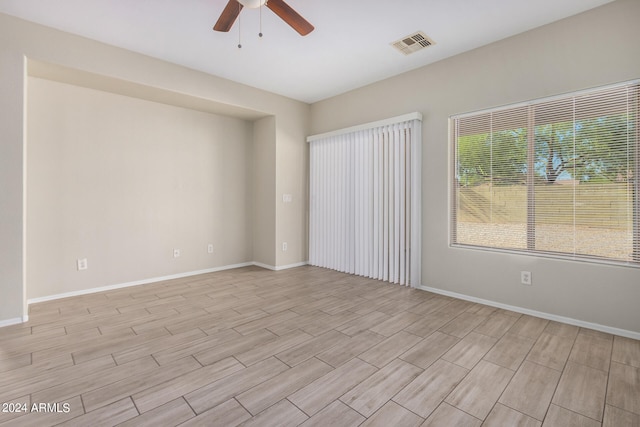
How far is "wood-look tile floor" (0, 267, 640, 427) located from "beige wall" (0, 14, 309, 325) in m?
0.59

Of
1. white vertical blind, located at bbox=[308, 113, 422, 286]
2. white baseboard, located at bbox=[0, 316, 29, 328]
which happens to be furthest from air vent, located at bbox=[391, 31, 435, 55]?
white baseboard, located at bbox=[0, 316, 29, 328]

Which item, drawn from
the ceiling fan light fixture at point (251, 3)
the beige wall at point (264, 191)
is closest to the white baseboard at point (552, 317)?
the beige wall at point (264, 191)

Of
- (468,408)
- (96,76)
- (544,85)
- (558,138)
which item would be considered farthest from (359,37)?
(468,408)

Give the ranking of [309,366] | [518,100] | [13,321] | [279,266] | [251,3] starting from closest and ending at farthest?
1. [309,366]
2. [251,3]
3. [13,321]
4. [518,100]
5. [279,266]

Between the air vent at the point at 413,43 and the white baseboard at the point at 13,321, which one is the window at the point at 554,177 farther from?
the white baseboard at the point at 13,321

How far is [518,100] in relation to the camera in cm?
310

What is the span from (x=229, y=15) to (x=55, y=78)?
2390mm

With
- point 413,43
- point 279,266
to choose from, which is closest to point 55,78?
point 279,266

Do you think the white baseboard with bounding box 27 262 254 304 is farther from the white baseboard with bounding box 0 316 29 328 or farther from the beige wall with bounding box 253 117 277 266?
the white baseboard with bounding box 0 316 29 328

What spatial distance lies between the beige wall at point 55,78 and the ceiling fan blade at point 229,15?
5.18 ft

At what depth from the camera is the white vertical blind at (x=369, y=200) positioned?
13.0 feet

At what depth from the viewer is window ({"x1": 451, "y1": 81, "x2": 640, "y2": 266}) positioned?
2615 mm

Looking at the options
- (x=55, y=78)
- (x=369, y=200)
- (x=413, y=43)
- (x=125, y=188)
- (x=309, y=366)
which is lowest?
(x=309, y=366)

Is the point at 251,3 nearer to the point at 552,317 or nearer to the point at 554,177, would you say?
the point at 554,177
